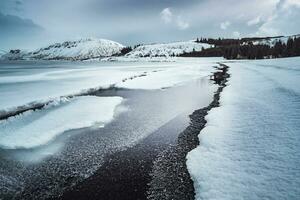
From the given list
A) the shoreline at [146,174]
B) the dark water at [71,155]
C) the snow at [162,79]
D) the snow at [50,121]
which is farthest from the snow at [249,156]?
the snow at [162,79]

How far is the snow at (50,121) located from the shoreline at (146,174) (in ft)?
11.3

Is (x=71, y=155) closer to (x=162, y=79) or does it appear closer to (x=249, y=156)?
(x=249, y=156)

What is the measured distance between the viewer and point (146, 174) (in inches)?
296

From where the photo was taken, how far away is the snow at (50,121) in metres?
10.1

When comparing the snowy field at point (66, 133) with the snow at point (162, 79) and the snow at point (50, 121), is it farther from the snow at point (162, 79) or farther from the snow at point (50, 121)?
the snow at point (162, 79)

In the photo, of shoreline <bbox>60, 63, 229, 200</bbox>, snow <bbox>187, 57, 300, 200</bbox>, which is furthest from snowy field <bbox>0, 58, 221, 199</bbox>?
snow <bbox>187, 57, 300, 200</bbox>

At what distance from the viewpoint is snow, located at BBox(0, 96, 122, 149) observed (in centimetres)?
1012

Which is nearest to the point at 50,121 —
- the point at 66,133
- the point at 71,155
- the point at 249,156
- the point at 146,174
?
the point at 66,133

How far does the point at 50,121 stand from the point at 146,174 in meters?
7.00

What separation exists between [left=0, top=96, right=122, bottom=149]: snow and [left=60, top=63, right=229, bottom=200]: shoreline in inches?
135

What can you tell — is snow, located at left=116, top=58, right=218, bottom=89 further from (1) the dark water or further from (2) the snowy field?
(1) the dark water

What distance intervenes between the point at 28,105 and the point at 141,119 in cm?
764

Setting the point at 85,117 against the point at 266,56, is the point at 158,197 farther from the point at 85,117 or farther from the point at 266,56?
the point at 266,56

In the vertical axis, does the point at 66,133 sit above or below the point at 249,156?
below
